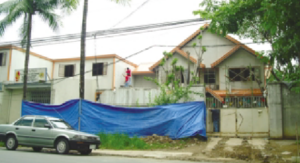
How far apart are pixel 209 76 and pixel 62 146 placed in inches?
603

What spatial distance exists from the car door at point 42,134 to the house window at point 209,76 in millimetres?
14910

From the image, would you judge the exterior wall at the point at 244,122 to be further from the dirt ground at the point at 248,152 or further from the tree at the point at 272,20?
the tree at the point at 272,20

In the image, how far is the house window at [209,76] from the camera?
22.5 metres

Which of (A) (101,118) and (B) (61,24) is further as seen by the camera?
(B) (61,24)

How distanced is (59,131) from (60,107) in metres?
4.83

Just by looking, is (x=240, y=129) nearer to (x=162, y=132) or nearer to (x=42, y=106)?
(x=162, y=132)

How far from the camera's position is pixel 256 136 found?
1462 cm

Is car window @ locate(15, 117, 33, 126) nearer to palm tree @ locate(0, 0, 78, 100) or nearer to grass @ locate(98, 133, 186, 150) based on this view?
grass @ locate(98, 133, 186, 150)

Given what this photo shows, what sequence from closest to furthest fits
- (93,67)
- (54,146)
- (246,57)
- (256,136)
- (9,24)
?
1. (54,146)
2. (256,136)
3. (9,24)
4. (246,57)
5. (93,67)

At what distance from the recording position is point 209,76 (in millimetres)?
22688

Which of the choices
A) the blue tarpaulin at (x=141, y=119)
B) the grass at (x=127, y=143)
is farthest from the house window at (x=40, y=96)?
the grass at (x=127, y=143)

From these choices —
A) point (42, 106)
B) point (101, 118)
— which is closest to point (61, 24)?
point (42, 106)

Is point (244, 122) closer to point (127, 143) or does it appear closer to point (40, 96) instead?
point (127, 143)

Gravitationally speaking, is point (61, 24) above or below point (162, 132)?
above
